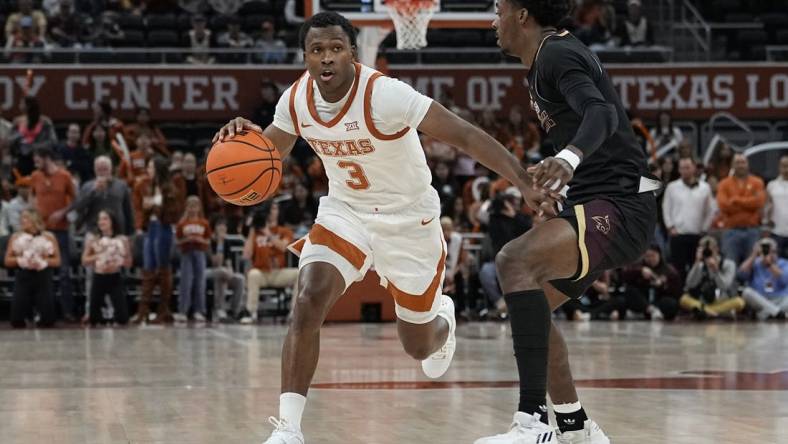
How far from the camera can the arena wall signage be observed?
19906mm

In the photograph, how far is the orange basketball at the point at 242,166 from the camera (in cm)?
601

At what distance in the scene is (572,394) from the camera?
5.71 meters

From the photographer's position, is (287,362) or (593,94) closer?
(593,94)

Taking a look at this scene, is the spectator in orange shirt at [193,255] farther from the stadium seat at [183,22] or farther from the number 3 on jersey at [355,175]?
the number 3 on jersey at [355,175]

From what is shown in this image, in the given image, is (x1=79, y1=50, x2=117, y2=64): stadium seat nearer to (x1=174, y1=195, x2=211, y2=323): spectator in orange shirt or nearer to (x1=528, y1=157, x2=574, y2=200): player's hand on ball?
(x1=174, y1=195, x2=211, y2=323): spectator in orange shirt

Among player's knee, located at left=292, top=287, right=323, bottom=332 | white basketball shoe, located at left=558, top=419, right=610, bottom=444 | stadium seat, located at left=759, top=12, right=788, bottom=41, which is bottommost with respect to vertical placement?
white basketball shoe, located at left=558, top=419, right=610, bottom=444

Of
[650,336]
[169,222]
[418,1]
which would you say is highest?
[418,1]

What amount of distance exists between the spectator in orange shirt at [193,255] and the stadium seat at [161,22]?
636 centimetres

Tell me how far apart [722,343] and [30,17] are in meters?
12.6

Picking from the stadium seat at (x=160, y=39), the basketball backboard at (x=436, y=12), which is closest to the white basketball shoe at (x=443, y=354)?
the basketball backboard at (x=436, y=12)

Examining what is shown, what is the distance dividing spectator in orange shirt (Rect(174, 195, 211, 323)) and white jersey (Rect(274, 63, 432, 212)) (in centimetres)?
946

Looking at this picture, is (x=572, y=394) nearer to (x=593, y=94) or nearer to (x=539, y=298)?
(x=539, y=298)

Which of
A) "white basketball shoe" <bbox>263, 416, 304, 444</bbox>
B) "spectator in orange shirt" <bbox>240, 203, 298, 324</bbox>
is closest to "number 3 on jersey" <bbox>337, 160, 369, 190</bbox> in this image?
"white basketball shoe" <bbox>263, 416, 304, 444</bbox>

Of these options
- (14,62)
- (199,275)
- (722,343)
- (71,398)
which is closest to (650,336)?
(722,343)
